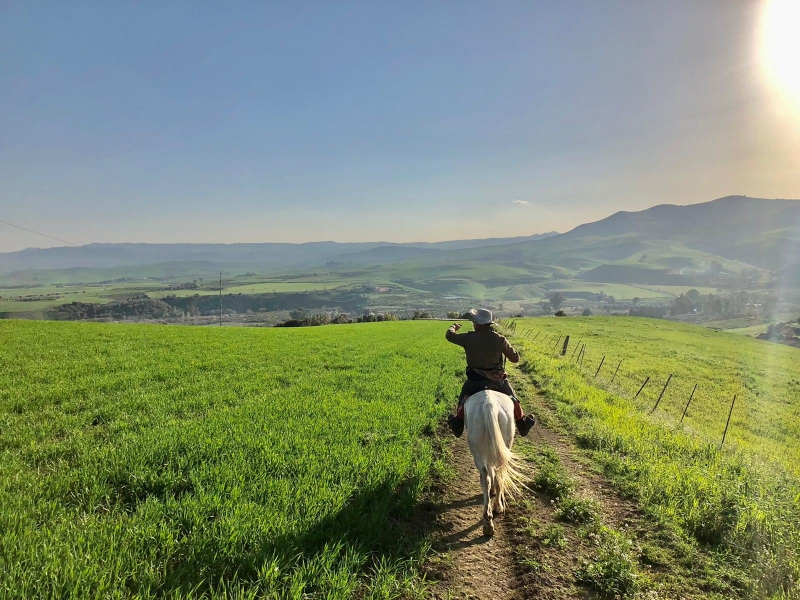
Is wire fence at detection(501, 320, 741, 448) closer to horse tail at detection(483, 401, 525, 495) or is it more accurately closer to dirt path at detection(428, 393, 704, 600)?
dirt path at detection(428, 393, 704, 600)

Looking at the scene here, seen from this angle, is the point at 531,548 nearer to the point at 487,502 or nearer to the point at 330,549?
the point at 487,502

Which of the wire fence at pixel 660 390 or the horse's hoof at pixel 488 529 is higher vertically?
the horse's hoof at pixel 488 529

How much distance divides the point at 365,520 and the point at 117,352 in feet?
53.2

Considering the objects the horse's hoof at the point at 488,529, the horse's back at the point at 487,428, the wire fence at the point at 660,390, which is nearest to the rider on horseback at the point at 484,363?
the horse's back at the point at 487,428

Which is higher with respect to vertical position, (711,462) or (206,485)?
(206,485)

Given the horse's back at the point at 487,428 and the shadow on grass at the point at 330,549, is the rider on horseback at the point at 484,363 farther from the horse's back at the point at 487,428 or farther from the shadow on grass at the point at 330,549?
the shadow on grass at the point at 330,549

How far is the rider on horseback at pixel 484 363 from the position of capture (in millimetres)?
6895

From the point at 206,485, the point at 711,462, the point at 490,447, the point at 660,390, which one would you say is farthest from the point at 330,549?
the point at 660,390

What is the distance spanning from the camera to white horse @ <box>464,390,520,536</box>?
5566 millimetres

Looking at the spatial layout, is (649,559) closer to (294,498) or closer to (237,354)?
(294,498)

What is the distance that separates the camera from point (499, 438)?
223 inches

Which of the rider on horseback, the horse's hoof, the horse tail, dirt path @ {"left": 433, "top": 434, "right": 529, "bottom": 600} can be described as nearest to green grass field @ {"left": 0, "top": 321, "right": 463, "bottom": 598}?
dirt path @ {"left": 433, "top": 434, "right": 529, "bottom": 600}

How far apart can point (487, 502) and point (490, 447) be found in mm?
800

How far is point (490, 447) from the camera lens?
18.5 feet
